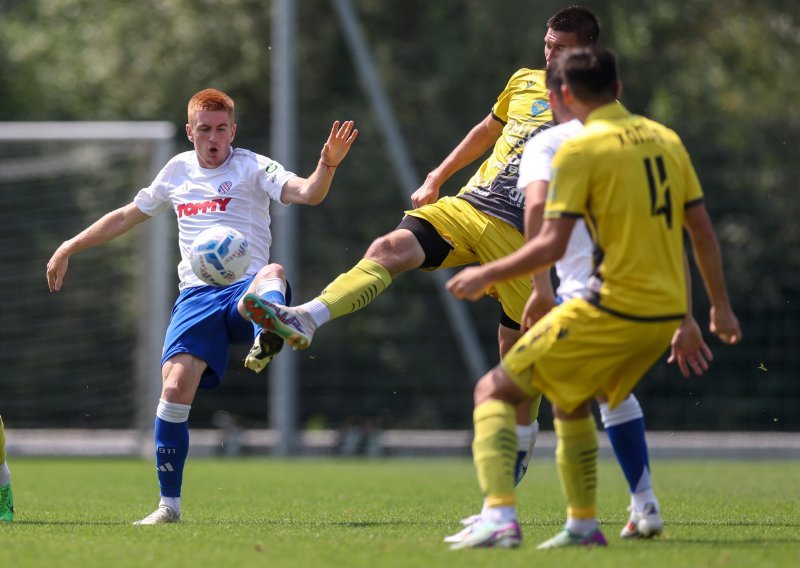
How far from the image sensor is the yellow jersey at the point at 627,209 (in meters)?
5.14

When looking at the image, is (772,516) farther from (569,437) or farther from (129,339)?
(129,339)

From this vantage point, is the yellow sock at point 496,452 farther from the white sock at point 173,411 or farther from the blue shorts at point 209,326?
the white sock at point 173,411

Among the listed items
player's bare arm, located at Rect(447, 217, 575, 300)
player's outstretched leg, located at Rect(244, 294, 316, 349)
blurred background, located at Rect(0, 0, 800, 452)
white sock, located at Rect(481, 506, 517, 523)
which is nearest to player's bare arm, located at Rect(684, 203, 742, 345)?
player's bare arm, located at Rect(447, 217, 575, 300)

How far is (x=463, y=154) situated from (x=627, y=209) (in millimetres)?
2533

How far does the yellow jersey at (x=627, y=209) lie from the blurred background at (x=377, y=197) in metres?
11.4

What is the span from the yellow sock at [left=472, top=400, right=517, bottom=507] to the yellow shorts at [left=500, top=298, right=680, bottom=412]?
0.15m

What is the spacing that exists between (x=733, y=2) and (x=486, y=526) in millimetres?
18476

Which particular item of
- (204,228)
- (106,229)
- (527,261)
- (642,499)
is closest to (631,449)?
(642,499)

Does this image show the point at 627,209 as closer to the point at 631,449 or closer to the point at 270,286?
the point at 631,449

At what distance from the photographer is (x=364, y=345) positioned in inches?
744

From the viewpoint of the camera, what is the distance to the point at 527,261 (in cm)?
515

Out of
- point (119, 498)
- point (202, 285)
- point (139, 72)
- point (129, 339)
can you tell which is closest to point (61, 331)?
point (129, 339)

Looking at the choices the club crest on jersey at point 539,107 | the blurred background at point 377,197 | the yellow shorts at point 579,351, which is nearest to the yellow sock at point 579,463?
the yellow shorts at point 579,351

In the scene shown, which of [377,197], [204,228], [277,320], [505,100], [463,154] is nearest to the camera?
[277,320]
